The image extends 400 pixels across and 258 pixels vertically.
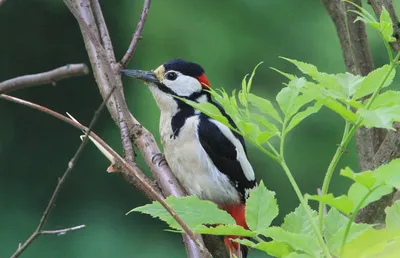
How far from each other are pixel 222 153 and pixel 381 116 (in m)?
0.98

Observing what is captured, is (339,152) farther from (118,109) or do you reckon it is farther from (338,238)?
(118,109)

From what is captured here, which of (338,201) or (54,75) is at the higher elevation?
(54,75)

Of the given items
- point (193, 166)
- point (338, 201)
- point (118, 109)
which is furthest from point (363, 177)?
point (193, 166)

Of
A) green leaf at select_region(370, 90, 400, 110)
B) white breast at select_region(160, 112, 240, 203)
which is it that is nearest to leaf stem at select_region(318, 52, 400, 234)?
green leaf at select_region(370, 90, 400, 110)

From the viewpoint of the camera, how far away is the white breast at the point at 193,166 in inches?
54.6

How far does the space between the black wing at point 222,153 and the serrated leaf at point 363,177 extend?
987mm

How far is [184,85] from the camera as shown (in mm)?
1475

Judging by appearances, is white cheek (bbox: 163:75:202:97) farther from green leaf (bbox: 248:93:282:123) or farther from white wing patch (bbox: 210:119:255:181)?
green leaf (bbox: 248:93:282:123)

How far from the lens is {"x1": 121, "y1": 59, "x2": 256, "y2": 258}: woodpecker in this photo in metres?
1.41

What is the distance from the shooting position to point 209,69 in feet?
9.77

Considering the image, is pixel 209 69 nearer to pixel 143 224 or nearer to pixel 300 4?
pixel 300 4

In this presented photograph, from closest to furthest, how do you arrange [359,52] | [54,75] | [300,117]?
[54,75]
[300,117]
[359,52]

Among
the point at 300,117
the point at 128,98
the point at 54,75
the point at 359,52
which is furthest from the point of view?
the point at 128,98

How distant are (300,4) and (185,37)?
462 millimetres
